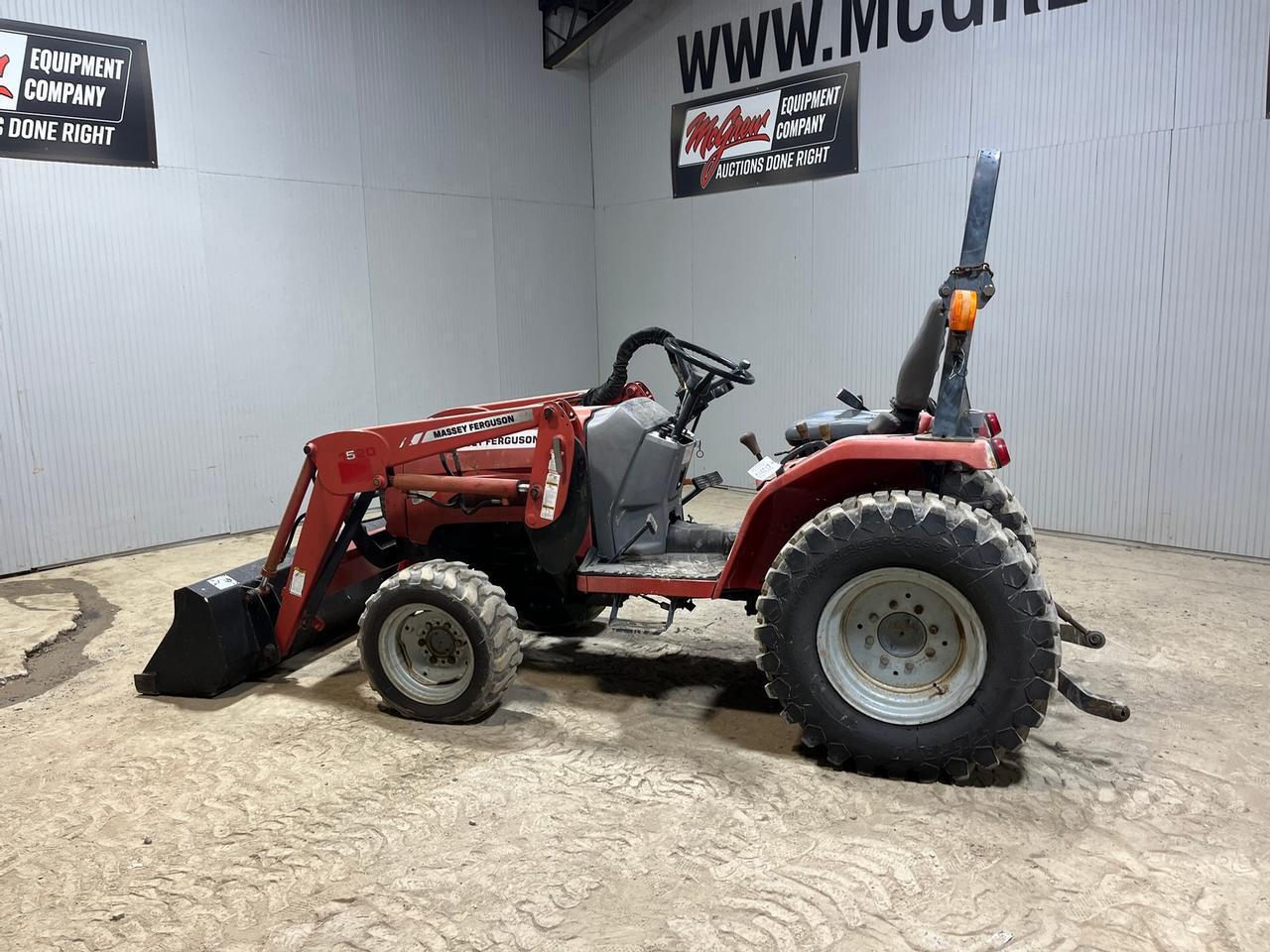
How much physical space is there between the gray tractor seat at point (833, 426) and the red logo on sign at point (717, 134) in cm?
398

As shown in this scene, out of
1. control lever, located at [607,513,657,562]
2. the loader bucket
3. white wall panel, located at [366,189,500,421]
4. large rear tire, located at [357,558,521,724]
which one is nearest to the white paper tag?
control lever, located at [607,513,657,562]

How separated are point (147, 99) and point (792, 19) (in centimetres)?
465

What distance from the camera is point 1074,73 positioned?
6.00 m

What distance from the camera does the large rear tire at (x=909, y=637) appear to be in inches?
111

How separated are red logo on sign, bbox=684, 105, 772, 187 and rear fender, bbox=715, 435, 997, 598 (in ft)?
16.7

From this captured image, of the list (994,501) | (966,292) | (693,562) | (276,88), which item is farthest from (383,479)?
(276,88)

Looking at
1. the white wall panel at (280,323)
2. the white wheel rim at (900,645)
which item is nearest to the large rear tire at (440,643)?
the white wheel rim at (900,645)

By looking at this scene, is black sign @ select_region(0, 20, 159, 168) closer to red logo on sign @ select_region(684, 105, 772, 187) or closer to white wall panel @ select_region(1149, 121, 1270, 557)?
red logo on sign @ select_region(684, 105, 772, 187)

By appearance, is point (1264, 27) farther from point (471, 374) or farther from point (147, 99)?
point (147, 99)

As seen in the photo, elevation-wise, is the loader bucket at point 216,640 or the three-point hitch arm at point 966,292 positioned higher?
the three-point hitch arm at point 966,292

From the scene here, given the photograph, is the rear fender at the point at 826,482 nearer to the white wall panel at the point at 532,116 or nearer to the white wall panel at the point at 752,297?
the white wall panel at the point at 752,297

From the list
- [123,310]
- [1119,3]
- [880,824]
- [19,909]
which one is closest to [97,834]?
[19,909]

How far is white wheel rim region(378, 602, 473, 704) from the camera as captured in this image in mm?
3543

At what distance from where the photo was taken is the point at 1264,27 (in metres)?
5.29
